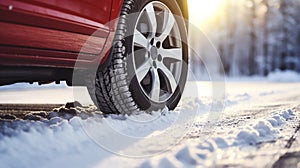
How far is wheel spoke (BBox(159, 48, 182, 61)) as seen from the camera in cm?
342

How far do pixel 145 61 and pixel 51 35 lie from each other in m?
0.94

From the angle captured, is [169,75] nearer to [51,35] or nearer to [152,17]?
[152,17]

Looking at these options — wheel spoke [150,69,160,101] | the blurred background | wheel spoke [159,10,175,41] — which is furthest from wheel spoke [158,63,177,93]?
the blurred background

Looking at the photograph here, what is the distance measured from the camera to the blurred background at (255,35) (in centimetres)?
4028

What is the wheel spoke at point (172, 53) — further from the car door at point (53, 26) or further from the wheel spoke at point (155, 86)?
the car door at point (53, 26)

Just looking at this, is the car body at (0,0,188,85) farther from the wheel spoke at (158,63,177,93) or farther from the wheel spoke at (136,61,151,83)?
the wheel spoke at (158,63,177,93)

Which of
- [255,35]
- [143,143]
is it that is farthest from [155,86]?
[255,35]

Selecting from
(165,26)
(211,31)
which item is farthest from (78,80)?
(211,31)

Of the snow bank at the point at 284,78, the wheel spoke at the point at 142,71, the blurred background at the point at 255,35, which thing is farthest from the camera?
the blurred background at the point at 255,35

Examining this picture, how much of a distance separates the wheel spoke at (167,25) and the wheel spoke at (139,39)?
245 mm

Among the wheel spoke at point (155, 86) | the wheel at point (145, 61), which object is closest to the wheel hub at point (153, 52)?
the wheel at point (145, 61)

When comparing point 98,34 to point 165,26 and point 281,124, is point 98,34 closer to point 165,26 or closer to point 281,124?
point 165,26

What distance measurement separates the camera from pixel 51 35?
245 centimetres

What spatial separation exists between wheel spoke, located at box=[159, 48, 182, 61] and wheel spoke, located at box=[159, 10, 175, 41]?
101 mm
